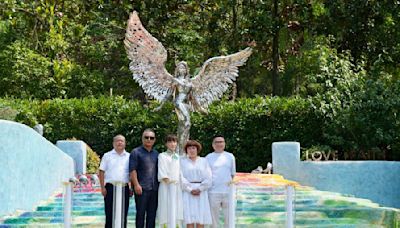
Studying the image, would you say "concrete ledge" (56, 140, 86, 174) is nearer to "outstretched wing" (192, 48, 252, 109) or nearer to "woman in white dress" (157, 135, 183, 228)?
"outstretched wing" (192, 48, 252, 109)

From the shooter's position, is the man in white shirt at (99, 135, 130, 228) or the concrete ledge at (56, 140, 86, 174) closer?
the man in white shirt at (99, 135, 130, 228)

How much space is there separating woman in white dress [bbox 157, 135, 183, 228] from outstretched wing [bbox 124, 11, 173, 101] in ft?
29.0

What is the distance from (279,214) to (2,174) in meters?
3.96

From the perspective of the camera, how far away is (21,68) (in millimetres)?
26422

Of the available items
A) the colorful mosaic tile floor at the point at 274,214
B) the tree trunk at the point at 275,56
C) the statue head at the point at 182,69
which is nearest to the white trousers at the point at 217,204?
the colorful mosaic tile floor at the point at 274,214

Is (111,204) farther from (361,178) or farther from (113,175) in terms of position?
(361,178)

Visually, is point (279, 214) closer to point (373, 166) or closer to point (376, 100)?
point (373, 166)

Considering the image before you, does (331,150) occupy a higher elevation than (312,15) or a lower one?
lower

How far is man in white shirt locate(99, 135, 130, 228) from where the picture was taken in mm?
9531

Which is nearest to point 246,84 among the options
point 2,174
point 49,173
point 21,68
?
point 21,68

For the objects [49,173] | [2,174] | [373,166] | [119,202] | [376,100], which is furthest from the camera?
[376,100]

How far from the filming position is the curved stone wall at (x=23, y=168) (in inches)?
→ 436

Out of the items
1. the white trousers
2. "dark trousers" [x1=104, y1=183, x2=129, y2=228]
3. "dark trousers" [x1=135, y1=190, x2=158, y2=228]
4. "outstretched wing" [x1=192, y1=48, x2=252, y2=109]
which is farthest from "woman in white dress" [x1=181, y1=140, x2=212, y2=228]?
"outstretched wing" [x1=192, y1=48, x2=252, y2=109]

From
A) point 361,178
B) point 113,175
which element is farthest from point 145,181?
point 361,178
